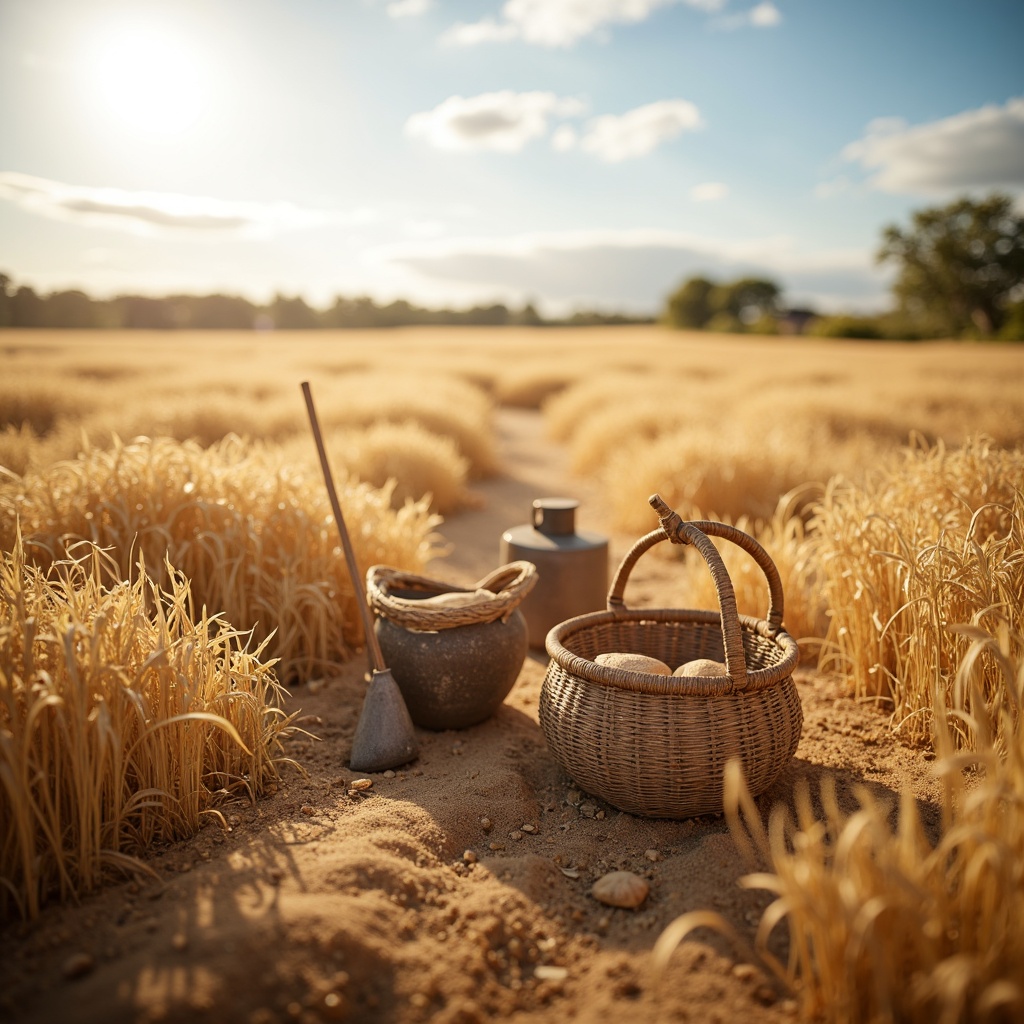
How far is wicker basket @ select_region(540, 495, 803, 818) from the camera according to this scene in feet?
6.17

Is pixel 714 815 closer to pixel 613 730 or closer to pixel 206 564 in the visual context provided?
pixel 613 730

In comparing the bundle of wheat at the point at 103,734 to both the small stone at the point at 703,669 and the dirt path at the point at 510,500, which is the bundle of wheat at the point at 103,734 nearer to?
the small stone at the point at 703,669

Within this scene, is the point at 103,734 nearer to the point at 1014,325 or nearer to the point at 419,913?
the point at 419,913

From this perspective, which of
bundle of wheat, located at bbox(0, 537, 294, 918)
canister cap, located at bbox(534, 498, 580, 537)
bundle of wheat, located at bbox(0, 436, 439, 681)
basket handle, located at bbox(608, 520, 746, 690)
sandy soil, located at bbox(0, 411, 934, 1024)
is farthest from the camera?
canister cap, located at bbox(534, 498, 580, 537)

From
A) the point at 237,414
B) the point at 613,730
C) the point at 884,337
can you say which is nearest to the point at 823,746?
the point at 613,730

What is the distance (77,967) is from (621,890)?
116 cm

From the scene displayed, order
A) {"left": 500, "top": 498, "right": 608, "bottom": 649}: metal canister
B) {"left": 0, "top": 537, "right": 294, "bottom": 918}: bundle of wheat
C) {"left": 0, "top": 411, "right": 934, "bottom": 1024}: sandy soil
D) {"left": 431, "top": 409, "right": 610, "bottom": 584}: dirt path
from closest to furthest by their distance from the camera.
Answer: {"left": 0, "top": 411, "right": 934, "bottom": 1024}: sandy soil
{"left": 0, "top": 537, "right": 294, "bottom": 918}: bundle of wheat
{"left": 500, "top": 498, "right": 608, "bottom": 649}: metal canister
{"left": 431, "top": 409, "right": 610, "bottom": 584}: dirt path

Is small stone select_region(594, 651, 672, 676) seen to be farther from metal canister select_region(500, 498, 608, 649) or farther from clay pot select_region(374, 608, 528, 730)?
metal canister select_region(500, 498, 608, 649)

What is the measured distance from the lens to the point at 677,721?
1.89 m

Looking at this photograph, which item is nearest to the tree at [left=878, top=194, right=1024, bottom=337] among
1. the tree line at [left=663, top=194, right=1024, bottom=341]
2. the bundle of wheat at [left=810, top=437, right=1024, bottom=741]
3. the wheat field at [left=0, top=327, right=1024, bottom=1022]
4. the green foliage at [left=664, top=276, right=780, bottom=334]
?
the tree line at [left=663, top=194, right=1024, bottom=341]

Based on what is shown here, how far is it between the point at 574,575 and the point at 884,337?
36776mm

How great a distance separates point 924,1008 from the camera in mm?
1191

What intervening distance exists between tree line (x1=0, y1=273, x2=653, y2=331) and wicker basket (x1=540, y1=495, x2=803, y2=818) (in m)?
7.10

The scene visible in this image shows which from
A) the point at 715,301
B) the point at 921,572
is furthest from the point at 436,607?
the point at 715,301
